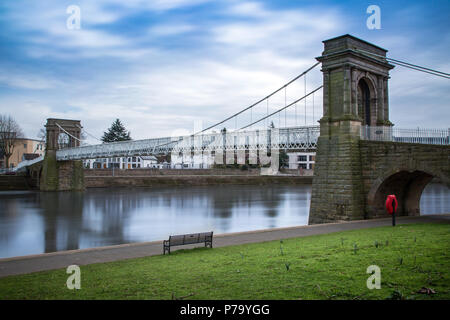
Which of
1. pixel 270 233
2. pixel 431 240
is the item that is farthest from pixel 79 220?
pixel 431 240

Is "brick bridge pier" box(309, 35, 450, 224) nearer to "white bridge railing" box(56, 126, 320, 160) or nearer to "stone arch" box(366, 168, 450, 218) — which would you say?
"stone arch" box(366, 168, 450, 218)

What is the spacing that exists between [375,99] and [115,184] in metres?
47.6

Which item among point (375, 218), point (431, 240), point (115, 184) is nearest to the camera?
point (431, 240)

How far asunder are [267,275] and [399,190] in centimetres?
1471

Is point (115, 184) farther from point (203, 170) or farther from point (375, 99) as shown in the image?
point (375, 99)

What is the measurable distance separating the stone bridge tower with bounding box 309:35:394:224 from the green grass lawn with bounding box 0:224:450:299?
29.3 feet

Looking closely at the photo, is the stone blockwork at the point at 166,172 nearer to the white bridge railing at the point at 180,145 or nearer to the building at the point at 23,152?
the white bridge railing at the point at 180,145

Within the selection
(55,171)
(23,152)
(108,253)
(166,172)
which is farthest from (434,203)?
(23,152)

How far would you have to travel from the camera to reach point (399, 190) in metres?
18.7

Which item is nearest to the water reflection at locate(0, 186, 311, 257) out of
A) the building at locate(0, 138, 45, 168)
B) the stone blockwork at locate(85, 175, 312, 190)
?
the stone blockwork at locate(85, 175, 312, 190)

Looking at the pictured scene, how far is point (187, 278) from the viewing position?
6527 millimetres

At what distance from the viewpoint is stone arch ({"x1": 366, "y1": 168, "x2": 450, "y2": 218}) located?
17.4 metres

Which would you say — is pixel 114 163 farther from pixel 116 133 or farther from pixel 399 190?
pixel 399 190

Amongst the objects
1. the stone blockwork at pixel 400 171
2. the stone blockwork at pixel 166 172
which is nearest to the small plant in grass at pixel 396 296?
the stone blockwork at pixel 400 171
